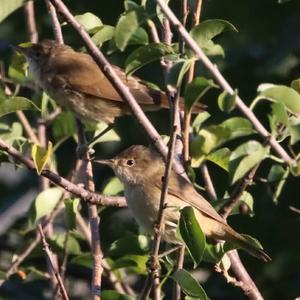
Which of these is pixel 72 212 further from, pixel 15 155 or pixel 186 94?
pixel 186 94

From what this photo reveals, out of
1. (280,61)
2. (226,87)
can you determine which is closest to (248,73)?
(280,61)

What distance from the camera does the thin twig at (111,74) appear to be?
2850mm

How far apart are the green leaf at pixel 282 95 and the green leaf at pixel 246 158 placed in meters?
0.15

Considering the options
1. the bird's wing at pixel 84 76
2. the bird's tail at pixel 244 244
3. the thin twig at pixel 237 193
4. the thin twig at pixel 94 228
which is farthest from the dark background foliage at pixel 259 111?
the thin twig at pixel 237 193

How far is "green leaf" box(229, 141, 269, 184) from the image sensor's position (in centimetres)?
252

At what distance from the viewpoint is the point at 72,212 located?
3711 millimetres

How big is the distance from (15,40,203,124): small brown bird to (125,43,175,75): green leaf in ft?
5.84

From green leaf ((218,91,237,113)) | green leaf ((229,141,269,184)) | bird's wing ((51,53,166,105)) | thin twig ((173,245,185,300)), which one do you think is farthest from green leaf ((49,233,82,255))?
green leaf ((218,91,237,113))

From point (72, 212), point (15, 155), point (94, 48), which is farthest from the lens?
point (72, 212)

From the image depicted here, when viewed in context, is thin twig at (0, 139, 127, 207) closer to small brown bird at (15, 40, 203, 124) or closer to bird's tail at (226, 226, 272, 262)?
bird's tail at (226, 226, 272, 262)

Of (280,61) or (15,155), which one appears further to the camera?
(280,61)

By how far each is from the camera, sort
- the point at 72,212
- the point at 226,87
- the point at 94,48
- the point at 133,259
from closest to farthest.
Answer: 1. the point at 226,87
2. the point at 94,48
3. the point at 72,212
4. the point at 133,259

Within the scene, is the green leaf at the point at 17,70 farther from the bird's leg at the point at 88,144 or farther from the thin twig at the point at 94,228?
the bird's leg at the point at 88,144

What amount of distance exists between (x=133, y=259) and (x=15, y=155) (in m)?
1.13
